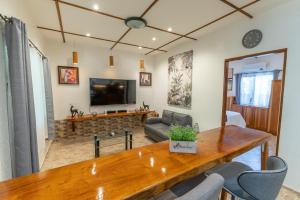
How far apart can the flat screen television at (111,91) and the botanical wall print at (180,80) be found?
1297mm

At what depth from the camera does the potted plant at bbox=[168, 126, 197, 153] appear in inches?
50.7

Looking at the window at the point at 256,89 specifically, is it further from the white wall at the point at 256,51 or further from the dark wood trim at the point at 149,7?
the dark wood trim at the point at 149,7

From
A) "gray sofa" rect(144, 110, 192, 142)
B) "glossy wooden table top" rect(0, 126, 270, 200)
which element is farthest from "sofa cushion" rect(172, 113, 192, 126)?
"glossy wooden table top" rect(0, 126, 270, 200)

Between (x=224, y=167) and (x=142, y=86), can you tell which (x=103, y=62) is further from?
(x=224, y=167)

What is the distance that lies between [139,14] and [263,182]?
273 cm

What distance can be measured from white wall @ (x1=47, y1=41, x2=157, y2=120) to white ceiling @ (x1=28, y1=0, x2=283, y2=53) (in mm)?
582

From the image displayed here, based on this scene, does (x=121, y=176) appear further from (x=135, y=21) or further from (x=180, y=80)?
(x=180, y=80)

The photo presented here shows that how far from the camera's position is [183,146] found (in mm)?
1300

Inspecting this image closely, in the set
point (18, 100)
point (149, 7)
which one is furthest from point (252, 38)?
point (18, 100)

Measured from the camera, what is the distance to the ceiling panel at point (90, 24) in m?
2.49

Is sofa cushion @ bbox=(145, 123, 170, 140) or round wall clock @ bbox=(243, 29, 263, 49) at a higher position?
round wall clock @ bbox=(243, 29, 263, 49)

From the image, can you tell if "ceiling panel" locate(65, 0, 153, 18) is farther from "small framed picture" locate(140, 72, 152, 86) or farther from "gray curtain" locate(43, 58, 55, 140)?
"small framed picture" locate(140, 72, 152, 86)

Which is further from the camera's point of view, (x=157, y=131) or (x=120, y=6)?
(x=157, y=131)

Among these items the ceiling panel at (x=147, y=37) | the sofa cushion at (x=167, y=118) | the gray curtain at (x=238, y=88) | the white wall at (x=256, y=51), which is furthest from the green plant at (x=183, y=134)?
the gray curtain at (x=238, y=88)
